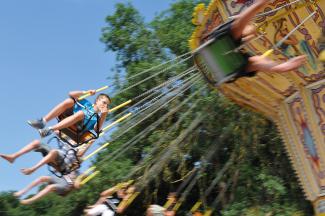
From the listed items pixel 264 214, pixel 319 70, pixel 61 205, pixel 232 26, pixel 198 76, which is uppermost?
pixel 232 26

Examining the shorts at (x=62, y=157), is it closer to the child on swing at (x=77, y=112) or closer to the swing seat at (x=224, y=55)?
the child on swing at (x=77, y=112)

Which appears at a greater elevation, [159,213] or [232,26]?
[232,26]

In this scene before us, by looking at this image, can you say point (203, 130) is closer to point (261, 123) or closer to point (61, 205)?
point (261, 123)

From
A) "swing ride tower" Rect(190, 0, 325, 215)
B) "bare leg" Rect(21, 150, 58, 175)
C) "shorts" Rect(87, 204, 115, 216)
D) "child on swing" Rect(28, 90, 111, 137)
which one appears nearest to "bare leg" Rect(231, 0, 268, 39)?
"swing ride tower" Rect(190, 0, 325, 215)

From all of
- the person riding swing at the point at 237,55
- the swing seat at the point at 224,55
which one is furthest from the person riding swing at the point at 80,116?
the person riding swing at the point at 237,55

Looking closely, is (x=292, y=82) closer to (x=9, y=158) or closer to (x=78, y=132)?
(x=78, y=132)

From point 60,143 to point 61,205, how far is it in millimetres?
5513

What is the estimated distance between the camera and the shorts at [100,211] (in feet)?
23.4

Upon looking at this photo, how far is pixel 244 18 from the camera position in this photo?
476 centimetres

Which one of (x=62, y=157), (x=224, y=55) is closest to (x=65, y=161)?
(x=62, y=157)

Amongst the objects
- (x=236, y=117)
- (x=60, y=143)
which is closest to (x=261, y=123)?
(x=236, y=117)

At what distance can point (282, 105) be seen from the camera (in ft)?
25.7

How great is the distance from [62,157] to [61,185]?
0.36m

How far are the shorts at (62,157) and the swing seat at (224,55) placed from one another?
95.1 inches
